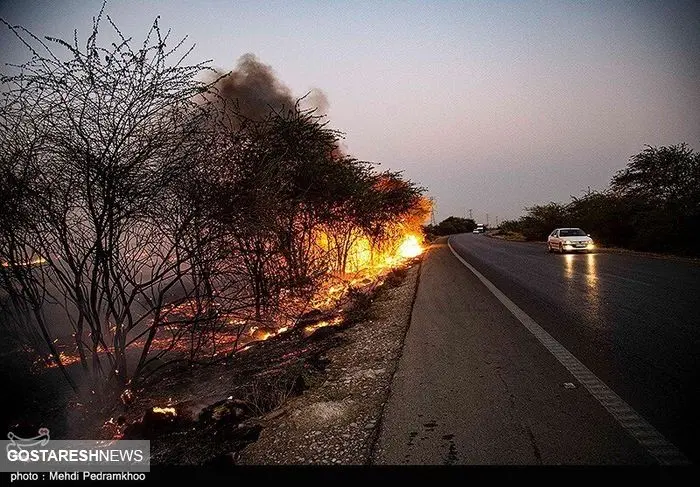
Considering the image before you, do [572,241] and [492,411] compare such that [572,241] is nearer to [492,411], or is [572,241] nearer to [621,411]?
[621,411]

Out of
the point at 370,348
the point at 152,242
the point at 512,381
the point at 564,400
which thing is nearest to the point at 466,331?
the point at 370,348

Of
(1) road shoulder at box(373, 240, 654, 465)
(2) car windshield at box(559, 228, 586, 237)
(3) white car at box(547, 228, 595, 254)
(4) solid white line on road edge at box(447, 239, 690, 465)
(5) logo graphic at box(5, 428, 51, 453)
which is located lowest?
(5) logo graphic at box(5, 428, 51, 453)

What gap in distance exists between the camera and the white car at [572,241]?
20016 mm

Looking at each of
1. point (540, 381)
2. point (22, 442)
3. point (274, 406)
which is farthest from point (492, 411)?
point (22, 442)

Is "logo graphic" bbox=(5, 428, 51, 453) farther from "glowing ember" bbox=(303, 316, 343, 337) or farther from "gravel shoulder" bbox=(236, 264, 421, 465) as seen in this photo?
"glowing ember" bbox=(303, 316, 343, 337)

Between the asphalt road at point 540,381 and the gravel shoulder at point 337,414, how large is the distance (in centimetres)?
16

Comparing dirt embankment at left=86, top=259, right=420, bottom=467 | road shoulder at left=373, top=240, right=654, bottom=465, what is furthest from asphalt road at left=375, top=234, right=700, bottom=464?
dirt embankment at left=86, top=259, right=420, bottom=467

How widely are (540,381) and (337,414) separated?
2.19 meters

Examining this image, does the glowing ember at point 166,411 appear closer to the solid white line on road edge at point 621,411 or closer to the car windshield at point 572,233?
the solid white line on road edge at point 621,411

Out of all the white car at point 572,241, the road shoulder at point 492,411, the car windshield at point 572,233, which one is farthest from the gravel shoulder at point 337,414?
the car windshield at point 572,233

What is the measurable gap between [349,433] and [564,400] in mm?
2040

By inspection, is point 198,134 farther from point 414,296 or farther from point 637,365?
point 414,296

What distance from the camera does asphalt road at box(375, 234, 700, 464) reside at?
2.79 metres

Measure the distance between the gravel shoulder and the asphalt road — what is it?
16 cm
